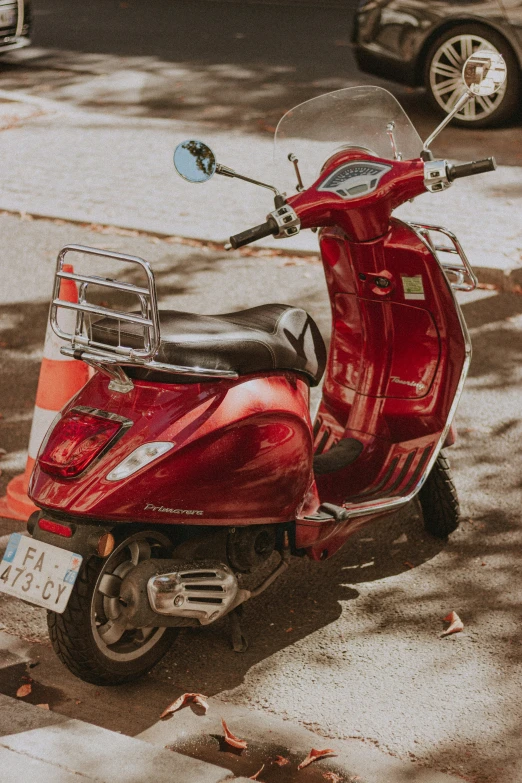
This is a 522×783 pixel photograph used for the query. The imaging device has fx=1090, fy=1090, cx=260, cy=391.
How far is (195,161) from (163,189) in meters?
5.05

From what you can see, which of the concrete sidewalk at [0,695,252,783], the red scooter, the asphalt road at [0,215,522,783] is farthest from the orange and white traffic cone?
the concrete sidewalk at [0,695,252,783]

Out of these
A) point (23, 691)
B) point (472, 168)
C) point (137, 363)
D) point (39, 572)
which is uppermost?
point (472, 168)

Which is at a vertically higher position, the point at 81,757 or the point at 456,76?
the point at 456,76

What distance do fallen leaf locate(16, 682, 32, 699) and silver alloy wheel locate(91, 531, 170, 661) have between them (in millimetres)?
298

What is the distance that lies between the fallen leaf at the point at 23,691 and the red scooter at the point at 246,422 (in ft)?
0.72

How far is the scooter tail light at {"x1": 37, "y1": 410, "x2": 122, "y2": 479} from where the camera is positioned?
128 inches

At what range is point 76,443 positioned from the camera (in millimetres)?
3291

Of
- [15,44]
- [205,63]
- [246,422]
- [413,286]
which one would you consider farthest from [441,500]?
[15,44]

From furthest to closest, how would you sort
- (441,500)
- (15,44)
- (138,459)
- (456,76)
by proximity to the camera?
(15,44)
(456,76)
(441,500)
(138,459)

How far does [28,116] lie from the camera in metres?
10.5

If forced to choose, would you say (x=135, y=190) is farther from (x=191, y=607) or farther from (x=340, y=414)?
(x=191, y=607)

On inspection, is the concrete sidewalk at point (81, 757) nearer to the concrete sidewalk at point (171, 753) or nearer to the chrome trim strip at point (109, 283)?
the concrete sidewalk at point (171, 753)

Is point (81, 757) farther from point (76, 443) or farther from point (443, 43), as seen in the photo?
point (443, 43)

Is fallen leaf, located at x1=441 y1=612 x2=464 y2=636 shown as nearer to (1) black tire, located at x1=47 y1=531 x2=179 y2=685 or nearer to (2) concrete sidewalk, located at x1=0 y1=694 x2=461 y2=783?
(2) concrete sidewalk, located at x1=0 y1=694 x2=461 y2=783
